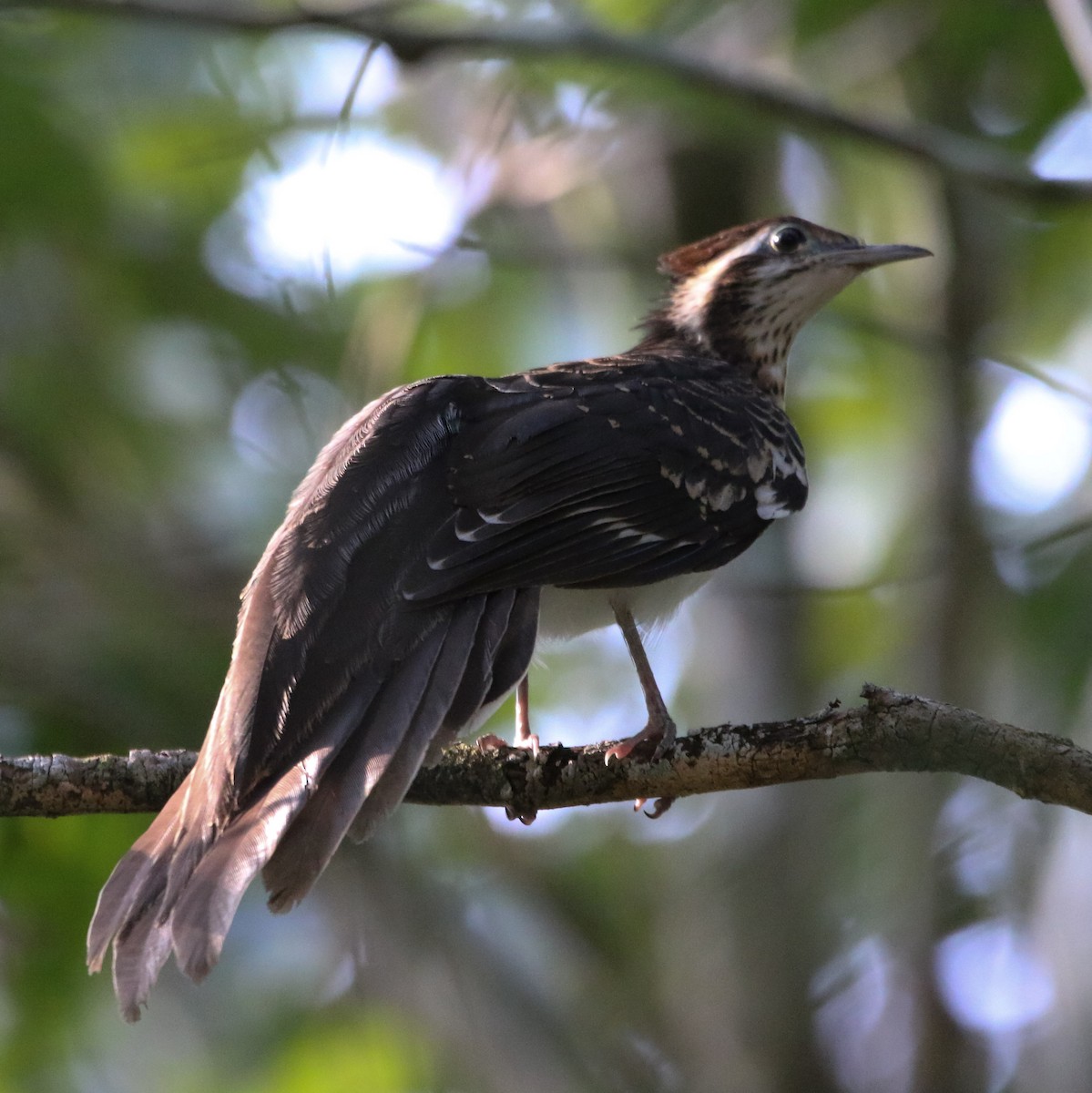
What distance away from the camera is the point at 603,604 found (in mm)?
5609

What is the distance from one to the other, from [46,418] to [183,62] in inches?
88.5

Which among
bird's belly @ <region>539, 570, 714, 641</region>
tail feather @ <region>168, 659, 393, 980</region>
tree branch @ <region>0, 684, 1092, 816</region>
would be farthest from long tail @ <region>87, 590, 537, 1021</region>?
bird's belly @ <region>539, 570, 714, 641</region>

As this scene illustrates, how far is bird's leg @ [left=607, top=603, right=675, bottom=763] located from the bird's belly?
0.06 meters

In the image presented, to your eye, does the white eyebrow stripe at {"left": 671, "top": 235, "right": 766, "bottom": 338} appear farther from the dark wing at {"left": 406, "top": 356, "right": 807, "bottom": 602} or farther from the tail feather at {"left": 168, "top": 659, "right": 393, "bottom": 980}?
the tail feather at {"left": 168, "top": 659, "right": 393, "bottom": 980}

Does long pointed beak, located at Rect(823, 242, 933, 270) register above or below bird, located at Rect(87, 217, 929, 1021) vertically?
above

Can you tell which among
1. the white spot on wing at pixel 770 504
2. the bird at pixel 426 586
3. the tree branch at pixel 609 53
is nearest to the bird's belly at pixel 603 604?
the bird at pixel 426 586

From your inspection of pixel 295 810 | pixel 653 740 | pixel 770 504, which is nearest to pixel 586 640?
pixel 770 504

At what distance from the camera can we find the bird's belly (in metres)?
5.54

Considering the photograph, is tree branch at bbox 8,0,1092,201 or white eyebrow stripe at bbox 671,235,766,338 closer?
tree branch at bbox 8,0,1092,201

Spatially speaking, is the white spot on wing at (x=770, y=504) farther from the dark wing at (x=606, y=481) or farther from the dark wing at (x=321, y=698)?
the dark wing at (x=321, y=698)

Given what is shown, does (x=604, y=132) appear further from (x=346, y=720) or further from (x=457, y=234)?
(x=346, y=720)

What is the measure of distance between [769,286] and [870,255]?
48 centimetres

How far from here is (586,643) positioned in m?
10.3

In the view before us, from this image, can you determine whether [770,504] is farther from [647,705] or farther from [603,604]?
[647,705]
